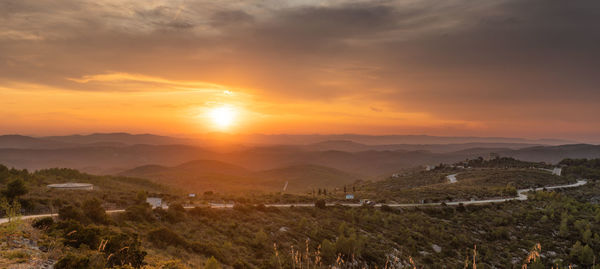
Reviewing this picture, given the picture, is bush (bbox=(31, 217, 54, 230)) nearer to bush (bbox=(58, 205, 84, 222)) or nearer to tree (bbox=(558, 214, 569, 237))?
bush (bbox=(58, 205, 84, 222))

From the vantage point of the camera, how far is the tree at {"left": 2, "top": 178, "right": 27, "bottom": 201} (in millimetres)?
27100

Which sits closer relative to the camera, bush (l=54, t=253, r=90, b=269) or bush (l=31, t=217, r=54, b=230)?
bush (l=54, t=253, r=90, b=269)

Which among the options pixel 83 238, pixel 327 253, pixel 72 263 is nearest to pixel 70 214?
pixel 83 238

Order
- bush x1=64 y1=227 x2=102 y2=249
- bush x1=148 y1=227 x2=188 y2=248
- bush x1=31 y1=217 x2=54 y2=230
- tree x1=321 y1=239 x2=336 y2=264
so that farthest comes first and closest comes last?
1. tree x1=321 y1=239 x2=336 y2=264
2. bush x1=148 y1=227 x2=188 y2=248
3. bush x1=31 y1=217 x2=54 y2=230
4. bush x1=64 y1=227 x2=102 y2=249

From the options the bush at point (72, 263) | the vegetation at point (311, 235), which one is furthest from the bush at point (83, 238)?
the bush at point (72, 263)

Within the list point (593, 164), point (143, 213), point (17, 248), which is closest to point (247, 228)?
point (143, 213)

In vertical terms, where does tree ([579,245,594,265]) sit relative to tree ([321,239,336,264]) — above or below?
below

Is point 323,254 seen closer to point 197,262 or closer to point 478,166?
point 197,262

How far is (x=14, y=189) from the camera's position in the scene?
2753 centimetres

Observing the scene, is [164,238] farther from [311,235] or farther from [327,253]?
[311,235]

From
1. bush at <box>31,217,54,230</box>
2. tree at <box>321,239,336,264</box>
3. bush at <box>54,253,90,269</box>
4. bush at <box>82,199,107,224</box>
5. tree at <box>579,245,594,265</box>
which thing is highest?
bush at <box>54,253,90,269</box>

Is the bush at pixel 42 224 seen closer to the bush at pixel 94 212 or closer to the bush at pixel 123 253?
the bush at pixel 94 212

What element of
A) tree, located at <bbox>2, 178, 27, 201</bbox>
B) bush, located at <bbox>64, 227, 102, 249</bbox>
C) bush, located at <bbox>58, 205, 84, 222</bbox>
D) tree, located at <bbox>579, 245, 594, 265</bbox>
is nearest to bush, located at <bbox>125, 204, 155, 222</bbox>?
bush, located at <bbox>58, 205, 84, 222</bbox>

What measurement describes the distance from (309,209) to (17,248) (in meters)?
35.6
